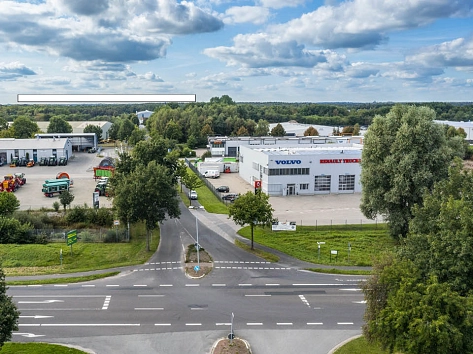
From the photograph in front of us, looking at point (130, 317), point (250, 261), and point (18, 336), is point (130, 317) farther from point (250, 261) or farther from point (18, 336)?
point (250, 261)

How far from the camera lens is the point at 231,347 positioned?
813 inches

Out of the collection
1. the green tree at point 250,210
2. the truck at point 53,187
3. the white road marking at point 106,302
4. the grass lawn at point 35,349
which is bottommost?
the white road marking at point 106,302

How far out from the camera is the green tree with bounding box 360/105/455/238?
1396 inches

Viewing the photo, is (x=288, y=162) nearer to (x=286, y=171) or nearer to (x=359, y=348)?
(x=286, y=171)

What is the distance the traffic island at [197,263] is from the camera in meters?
30.9

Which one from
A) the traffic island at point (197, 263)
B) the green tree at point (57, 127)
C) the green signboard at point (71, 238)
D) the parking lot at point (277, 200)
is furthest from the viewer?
the green tree at point (57, 127)

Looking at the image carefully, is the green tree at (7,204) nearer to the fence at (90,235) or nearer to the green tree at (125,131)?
the fence at (90,235)

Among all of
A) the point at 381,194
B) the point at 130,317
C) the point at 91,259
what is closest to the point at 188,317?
the point at 130,317

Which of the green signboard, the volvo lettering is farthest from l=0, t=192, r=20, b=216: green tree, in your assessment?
the volvo lettering

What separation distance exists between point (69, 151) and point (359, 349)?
88.0 meters

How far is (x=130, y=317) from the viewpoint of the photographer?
24156 mm

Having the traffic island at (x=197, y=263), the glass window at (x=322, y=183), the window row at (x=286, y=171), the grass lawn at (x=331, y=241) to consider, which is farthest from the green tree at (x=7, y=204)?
the glass window at (x=322, y=183)

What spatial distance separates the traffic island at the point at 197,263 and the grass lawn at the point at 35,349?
1107 cm

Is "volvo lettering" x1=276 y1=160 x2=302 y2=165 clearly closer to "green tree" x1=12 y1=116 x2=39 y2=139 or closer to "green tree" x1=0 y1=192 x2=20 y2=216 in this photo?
"green tree" x1=0 y1=192 x2=20 y2=216
